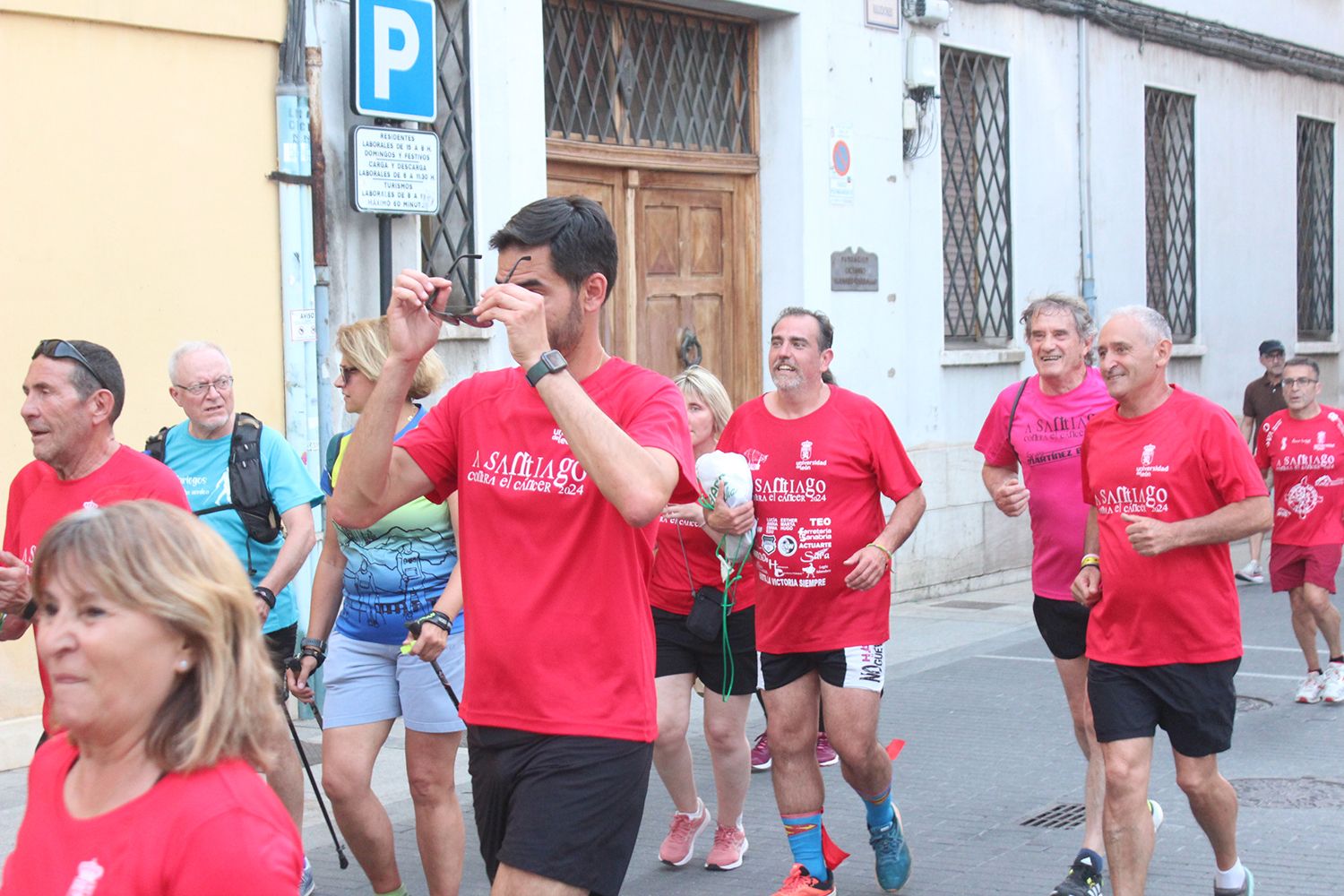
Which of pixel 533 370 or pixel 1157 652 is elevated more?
pixel 533 370

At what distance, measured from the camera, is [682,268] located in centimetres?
1132

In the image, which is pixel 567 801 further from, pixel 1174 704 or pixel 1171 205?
pixel 1171 205

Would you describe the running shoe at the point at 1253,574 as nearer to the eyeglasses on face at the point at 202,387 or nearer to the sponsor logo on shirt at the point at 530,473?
the eyeglasses on face at the point at 202,387

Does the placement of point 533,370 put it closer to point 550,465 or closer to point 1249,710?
point 550,465

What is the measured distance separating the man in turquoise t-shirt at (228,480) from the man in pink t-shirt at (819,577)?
137 centimetres

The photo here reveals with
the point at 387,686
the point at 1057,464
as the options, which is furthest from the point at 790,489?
the point at 387,686

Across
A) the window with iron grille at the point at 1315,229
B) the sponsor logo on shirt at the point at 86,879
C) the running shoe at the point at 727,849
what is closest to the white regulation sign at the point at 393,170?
the running shoe at the point at 727,849

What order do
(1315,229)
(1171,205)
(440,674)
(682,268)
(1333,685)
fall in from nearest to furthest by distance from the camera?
(440,674)
(1333,685)
(682,268)
(1171,205)
(1315,229)

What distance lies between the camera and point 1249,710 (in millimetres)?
8469

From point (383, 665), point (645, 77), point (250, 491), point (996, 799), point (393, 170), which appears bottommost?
point (996, 799)

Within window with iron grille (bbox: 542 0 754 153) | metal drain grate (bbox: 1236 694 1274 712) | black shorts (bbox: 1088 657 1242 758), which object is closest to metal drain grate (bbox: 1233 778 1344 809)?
metal drain grate (bbox: 1236 694 1274 712)

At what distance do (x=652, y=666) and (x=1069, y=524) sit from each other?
2.66m

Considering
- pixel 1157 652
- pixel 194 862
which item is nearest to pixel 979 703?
pixel 1157 652

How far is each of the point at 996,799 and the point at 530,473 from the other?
156 inches
